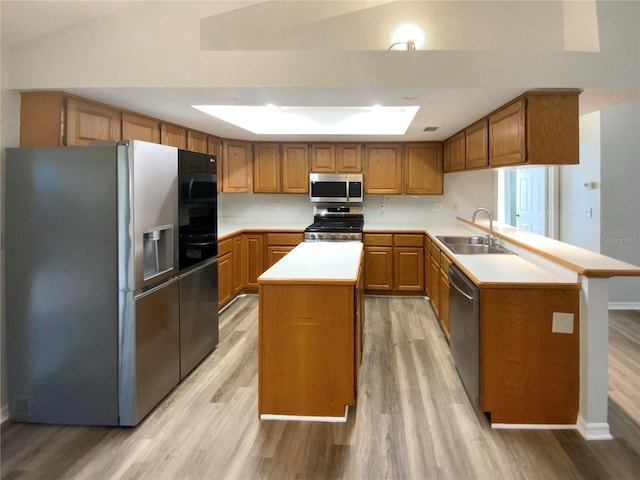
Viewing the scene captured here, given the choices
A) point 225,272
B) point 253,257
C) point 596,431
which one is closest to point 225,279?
point 225,272

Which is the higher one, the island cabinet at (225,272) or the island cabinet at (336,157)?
the island cabinet at (336,157)

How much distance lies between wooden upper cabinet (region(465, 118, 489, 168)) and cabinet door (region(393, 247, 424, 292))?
4.49ft

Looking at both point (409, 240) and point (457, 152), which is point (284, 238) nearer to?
point (409, 240)

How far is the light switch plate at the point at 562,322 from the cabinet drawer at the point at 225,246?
10.3ft

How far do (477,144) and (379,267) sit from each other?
1977mm

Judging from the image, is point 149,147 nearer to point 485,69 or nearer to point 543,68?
point 485,69

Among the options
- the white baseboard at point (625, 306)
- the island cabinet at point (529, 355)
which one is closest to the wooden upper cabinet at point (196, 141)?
the island cabinet at point (529, 355)

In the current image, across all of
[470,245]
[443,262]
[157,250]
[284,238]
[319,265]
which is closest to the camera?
[157,250]

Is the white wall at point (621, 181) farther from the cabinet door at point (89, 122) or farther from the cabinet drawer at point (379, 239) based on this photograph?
the cabinet door at point (89, 122)

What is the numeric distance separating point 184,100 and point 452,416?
2763 mm

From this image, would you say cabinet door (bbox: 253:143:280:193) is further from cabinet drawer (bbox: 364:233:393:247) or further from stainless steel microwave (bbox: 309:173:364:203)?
cabinet drawer (bbox: 364:233:393:247)

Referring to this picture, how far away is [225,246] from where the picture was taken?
4.46 metres

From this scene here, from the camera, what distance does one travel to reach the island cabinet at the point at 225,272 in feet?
14.1

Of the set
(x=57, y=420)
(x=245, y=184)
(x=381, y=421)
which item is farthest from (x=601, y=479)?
(x=245, y=184)
